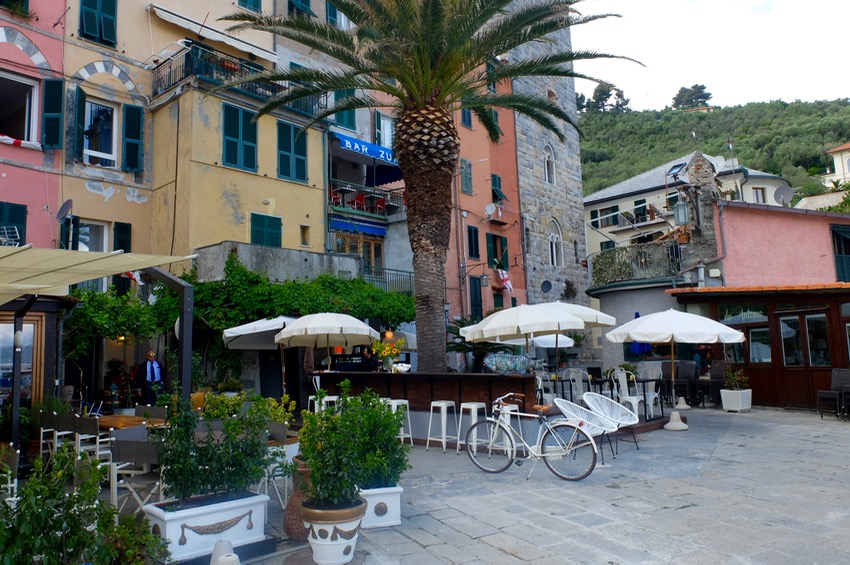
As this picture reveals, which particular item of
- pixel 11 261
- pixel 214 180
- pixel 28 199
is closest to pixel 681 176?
pixel 214 180

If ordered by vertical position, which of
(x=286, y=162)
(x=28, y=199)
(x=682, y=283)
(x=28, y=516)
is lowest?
(x=28, y=516)

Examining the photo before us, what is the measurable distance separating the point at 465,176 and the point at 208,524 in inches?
919

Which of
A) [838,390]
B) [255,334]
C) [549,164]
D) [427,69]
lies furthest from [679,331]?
[549,164]

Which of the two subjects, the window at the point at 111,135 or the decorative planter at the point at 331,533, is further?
the window at the point at 111,135

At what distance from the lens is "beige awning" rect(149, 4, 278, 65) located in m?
18.8

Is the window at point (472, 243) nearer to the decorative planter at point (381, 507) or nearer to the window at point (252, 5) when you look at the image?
the window at point (252, 5)

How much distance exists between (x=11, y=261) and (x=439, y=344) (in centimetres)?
807

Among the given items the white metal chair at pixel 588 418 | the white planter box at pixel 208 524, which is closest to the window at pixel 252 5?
the white metal chair at pixel 588 418

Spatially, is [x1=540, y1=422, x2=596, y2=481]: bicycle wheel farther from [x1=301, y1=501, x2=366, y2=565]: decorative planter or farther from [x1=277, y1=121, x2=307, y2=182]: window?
[x1=277, y1=121, x2=307, y2=182]: window

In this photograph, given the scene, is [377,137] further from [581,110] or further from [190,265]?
[581,110]

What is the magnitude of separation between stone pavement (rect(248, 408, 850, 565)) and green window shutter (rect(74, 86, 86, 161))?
1283 cm

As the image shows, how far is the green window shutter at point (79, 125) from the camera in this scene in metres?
16.7

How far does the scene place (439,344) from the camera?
12.0 meters

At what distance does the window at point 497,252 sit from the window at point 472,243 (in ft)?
2.42
